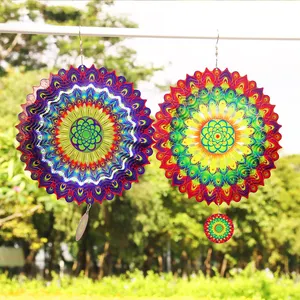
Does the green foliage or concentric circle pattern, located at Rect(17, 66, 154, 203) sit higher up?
concentric circle pattern, located at Rect(17, 66, 154, 203)

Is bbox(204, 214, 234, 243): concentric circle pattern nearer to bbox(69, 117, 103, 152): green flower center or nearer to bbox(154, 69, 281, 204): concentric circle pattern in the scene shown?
bbox(154, 69, 281, 204): concentric circle pattern

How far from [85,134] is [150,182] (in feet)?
19.4

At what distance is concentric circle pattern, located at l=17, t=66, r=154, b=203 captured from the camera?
2396 millimetres

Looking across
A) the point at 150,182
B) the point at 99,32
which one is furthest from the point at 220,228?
the point at 150,182

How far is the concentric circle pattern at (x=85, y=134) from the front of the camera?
7.86ft

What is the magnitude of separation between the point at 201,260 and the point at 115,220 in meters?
1.85

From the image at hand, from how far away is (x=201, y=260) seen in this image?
31.8 ft

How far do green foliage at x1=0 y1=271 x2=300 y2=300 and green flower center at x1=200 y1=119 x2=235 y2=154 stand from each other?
4.44 m

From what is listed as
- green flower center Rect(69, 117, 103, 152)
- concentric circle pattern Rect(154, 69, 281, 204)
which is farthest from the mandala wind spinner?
green flower center Rect(69, 117, 103, 152)

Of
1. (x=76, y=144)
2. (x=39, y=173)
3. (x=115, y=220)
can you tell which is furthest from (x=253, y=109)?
(x=115, y=220)

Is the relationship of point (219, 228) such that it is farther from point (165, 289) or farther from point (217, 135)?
point (165, 289)

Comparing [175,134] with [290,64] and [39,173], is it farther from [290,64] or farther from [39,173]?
[290,64]

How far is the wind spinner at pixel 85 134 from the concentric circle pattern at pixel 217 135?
10cm

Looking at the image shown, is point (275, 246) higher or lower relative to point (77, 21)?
lower
